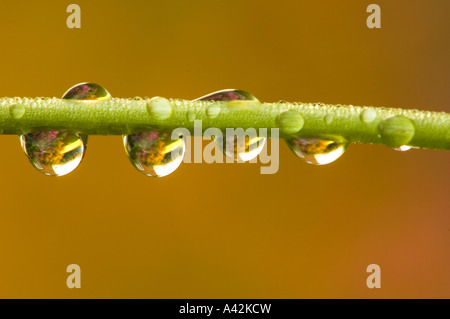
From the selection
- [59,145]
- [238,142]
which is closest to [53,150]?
[59,145]

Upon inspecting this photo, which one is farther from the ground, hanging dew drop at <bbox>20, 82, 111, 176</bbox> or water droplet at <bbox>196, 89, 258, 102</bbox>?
water droplet at <bbox>196, 89, 258, 102</bbox>

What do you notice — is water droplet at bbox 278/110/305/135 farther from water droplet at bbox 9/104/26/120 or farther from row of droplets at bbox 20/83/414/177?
water droplet at bbox 9/104/26/120


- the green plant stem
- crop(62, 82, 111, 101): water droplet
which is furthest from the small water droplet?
crop(62, 82, 111, 101): water droplet

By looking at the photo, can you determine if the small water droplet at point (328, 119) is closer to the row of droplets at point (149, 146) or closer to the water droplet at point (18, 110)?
the row of droplets at point (149, 146)

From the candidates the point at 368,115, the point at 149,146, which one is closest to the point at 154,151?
the point at 149,146

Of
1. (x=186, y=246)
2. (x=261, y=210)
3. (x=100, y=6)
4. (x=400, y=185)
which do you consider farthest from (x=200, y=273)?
(x=100, y=6)

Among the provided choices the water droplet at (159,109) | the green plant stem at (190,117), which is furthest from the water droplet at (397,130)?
the water droplet at (159,109)

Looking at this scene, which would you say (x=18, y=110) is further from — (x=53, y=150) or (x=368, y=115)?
(x=368, y=115)
